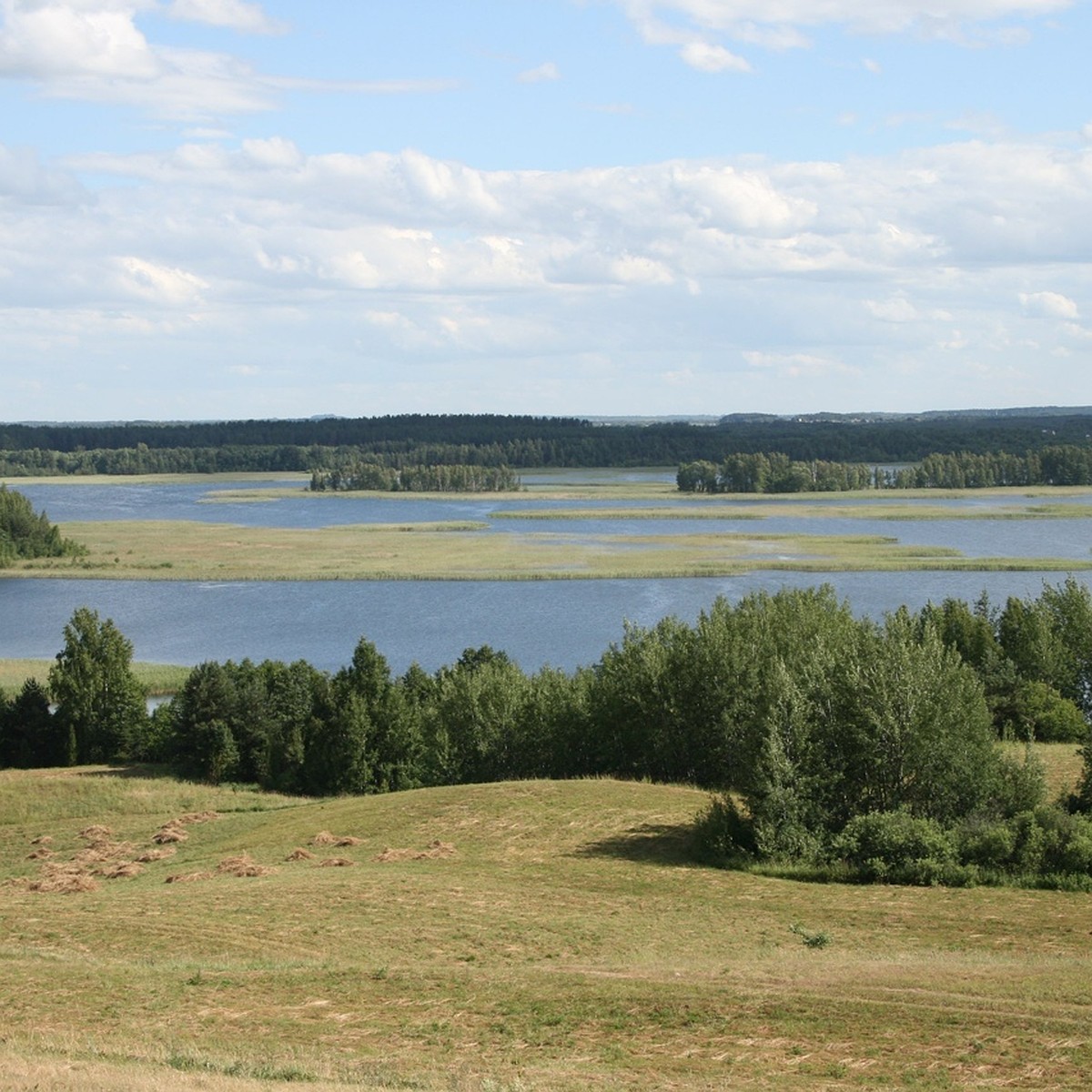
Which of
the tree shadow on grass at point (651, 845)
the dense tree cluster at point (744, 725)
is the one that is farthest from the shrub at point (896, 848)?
the tree shadow on grass at point (651, 845)

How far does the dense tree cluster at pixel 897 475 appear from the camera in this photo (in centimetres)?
14475

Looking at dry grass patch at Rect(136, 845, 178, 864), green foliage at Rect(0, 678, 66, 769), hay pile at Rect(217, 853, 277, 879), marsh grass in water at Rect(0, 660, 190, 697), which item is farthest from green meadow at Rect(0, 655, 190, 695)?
hay pile at Rect(217, 853, 277, 879)

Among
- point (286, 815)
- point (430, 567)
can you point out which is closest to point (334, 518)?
point (430, 567)

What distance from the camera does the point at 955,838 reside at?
907 inches

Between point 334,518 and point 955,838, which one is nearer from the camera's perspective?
point 955,838

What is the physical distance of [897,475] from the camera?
15088 cm

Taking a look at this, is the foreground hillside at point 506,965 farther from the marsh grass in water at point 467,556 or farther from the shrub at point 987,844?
the marsh grass in water at point 467,556

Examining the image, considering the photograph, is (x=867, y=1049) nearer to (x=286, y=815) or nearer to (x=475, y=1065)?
(x=475, y=1065)

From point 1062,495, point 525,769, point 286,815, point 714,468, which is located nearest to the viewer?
point 286,815

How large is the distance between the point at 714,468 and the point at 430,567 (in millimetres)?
74019

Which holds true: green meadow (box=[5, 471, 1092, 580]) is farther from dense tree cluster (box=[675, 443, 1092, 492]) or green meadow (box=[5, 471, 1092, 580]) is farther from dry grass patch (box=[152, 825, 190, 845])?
dry grass patch (box=[152, 825, 190, 845])

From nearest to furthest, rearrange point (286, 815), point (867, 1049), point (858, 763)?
point (867, 1049) < point (858, 763) < point (286, 815)

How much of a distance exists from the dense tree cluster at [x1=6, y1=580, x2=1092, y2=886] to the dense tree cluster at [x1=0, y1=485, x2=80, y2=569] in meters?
45.7

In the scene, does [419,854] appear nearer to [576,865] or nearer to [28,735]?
[576,865]
